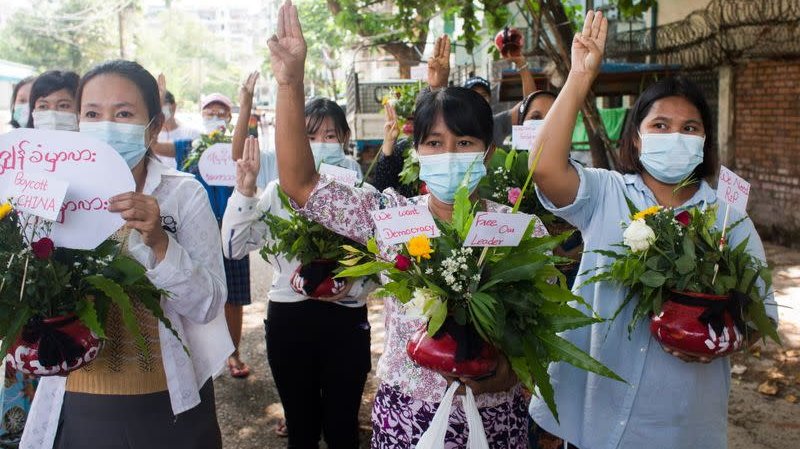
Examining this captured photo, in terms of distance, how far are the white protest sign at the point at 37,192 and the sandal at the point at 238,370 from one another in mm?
3705

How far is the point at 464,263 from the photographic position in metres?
1.94

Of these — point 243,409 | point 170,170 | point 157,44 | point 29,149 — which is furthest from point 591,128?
point 157,44

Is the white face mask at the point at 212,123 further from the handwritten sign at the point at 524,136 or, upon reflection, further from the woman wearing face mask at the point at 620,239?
the woman wearing face mask at the point at 620,239

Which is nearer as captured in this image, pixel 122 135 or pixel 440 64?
pixel 122 135

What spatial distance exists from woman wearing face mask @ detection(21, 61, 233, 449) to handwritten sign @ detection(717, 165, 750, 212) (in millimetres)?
1722

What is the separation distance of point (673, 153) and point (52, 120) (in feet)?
9.64

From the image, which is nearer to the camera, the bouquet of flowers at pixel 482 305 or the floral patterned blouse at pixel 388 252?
the bouquet of flowers at pixel 482 305

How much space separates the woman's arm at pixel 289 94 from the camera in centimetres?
216

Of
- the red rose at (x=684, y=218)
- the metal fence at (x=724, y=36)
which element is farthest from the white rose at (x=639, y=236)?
the metal fence at (x=724, y=36)

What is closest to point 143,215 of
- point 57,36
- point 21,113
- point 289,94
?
point 289,94

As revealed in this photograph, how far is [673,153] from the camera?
8.11 feet

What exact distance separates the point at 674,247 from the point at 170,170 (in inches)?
67.7

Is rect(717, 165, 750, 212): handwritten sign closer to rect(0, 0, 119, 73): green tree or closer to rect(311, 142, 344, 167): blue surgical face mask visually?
rect(311, 142, 344, 167): blue surgical face mask

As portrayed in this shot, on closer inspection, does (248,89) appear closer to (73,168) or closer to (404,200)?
(404,200)
